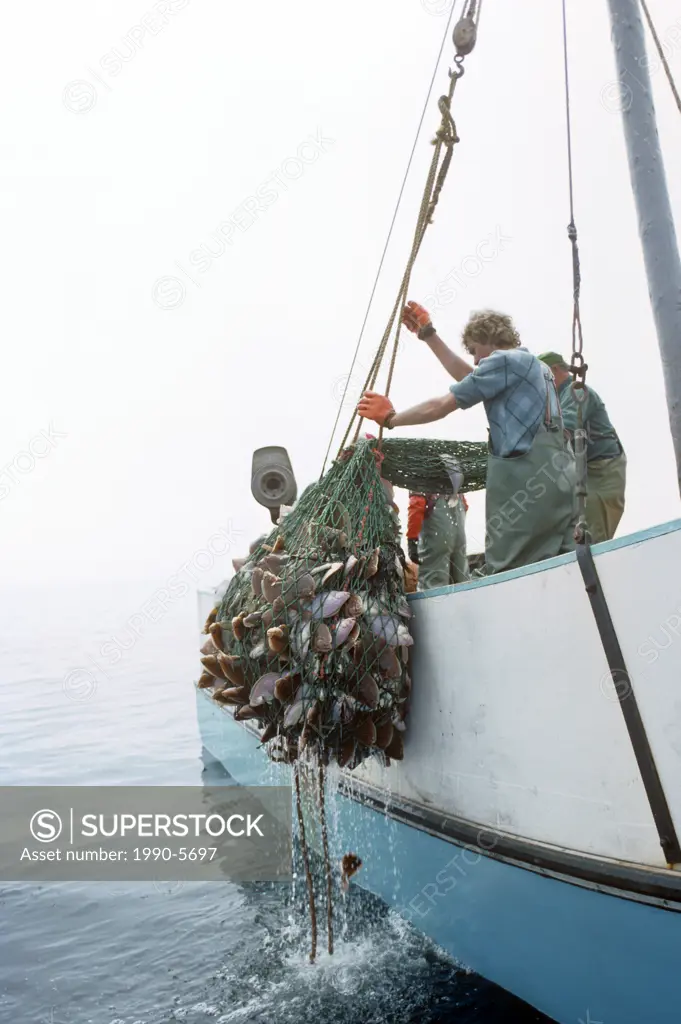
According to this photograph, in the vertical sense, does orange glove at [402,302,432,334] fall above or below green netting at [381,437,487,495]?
above

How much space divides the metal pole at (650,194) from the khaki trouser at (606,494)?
4.14 feet

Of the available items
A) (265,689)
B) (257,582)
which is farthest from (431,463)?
(265,689)

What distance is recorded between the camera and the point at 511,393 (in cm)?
365

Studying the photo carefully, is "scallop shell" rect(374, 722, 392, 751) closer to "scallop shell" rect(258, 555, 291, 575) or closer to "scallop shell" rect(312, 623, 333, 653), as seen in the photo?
"scallop shell" rect(312, 623, 333, 653)

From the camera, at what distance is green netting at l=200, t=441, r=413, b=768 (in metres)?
3.57

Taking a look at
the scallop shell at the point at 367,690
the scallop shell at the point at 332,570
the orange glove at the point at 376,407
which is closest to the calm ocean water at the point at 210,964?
the scallop shell at the point at 367,690

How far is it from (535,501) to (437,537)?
6.17 feet

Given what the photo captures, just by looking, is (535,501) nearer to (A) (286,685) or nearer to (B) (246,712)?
(A) (286,685)

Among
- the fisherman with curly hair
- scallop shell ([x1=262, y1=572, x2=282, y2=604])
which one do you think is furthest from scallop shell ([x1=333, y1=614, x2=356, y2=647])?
the fisherman with curly hair

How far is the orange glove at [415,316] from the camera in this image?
4.12 metres

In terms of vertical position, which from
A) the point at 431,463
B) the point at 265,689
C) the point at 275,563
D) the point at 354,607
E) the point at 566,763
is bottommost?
the point at 566,763

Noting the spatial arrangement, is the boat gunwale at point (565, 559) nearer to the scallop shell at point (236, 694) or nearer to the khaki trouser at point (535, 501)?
the khaki trouser at point (535, 501)

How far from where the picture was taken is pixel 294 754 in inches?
150

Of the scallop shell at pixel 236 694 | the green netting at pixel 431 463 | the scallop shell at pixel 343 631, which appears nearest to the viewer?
the scallop shell at pixel 343 631
